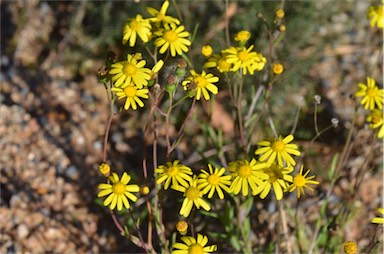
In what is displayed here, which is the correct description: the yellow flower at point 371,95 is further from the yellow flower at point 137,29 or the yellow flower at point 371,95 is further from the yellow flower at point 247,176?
the yellow flower at point 137,29

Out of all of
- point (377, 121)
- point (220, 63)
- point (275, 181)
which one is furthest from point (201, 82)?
point (377, 121)

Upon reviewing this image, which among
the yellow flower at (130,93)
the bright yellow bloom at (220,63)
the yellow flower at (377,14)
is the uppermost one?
the yellow flower at (377,14)

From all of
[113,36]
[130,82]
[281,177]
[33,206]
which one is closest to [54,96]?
[113,36]

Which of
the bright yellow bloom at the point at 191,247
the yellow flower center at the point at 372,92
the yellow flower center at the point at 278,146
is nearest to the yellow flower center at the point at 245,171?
the yellow flower center at the point at 278,146

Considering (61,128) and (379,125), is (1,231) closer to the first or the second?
(61,128)

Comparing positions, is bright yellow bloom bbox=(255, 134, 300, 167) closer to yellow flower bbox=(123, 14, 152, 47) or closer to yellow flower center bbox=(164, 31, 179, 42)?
yellow flower center bbox=(164, 31, 179, 42)

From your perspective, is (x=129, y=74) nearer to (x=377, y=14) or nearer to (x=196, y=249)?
(x=196, y=249)

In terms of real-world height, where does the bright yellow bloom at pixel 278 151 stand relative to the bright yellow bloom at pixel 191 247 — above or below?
above
